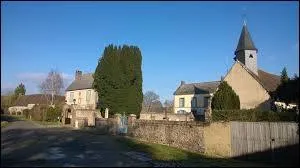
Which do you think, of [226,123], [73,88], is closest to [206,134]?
[226,123]

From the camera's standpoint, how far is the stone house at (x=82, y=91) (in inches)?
2662

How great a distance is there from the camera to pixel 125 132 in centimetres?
3334

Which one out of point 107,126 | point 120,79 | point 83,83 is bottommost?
point 107,126

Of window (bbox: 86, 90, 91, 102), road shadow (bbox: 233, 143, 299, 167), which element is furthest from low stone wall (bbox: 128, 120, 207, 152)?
window (bbox: 86, 90, 91, 102)

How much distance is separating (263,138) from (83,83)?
57.9 metres

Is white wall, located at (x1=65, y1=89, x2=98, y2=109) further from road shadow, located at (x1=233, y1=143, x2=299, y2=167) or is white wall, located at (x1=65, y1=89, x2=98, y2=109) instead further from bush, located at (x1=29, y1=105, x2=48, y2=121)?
road shadow, located at (x1=233, y1=143, x2=299, y2=167)

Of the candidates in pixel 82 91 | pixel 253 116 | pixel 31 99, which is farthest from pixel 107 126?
pixel 31 99

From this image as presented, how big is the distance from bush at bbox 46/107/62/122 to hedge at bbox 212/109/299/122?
123 ft

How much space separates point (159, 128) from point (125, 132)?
6501 millimetres

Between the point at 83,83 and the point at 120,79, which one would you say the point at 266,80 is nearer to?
the point at 120,79

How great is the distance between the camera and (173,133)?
2603 cm

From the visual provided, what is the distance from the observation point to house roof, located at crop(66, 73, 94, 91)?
71012mm

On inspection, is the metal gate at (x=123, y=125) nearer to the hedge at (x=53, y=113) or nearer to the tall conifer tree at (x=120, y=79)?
the tall conifer tree at (x=120, y=79)

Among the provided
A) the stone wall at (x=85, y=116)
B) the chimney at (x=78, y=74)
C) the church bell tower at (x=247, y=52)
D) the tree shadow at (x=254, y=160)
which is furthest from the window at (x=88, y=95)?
the tree shadow at (x=254, y=160)
